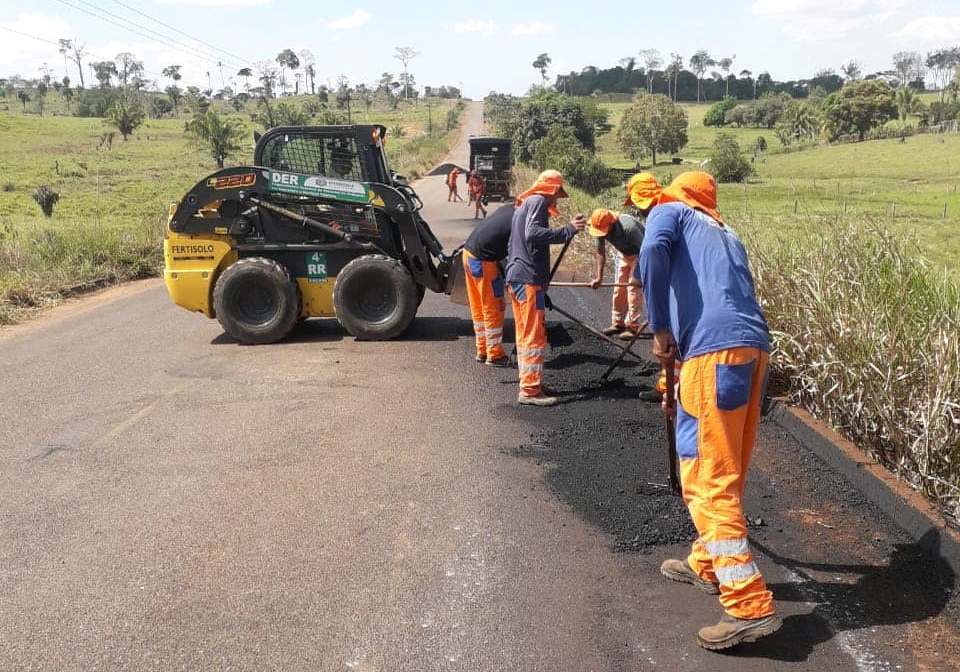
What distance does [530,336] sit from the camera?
6.68 meters

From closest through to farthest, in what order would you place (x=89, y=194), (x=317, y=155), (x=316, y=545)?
(x=316, y=545) → (x=317, y=155) → (x=89, y=194)

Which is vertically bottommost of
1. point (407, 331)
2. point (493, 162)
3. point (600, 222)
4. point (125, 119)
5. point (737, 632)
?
point (737, 632)

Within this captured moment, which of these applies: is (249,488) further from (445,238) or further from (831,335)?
(445,238)

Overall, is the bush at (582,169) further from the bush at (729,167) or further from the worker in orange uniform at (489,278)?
the worker in orange uniform at (489,278)

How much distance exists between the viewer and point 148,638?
3.52 m

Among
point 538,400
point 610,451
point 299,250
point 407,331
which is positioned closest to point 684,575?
point 610,451

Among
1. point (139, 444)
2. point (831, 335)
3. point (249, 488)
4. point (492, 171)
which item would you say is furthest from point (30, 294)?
point (492, 171)

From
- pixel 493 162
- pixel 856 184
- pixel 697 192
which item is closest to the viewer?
pixel 697 192

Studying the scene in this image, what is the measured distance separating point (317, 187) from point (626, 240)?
354cm

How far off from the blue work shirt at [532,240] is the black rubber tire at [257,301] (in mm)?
2890

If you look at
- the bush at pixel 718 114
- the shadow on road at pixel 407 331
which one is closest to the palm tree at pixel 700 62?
the bush at pixel 718 114

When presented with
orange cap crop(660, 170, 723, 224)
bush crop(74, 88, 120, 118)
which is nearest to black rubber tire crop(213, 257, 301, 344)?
orange cap crop(660, 170, 723, 224)

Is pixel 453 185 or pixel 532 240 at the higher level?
pixel 453 185

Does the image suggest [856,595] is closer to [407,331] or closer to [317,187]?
[407,331]
